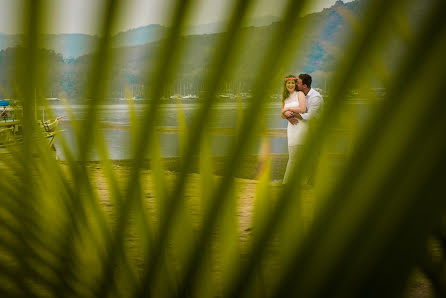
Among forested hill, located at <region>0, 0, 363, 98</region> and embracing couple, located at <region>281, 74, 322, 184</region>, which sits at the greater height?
forested hill, located at <region>0, 0, 363, 98</region>

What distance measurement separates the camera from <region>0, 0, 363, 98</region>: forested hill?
1.04ft

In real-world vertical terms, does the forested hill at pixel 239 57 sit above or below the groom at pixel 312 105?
above

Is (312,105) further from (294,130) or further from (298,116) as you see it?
(294,130)

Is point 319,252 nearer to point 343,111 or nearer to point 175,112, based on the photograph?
point 343,111

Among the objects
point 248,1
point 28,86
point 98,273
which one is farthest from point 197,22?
point 98,273

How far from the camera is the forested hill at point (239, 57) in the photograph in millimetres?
316

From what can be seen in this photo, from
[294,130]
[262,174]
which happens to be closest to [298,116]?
[262,174]

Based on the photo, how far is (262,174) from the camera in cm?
54

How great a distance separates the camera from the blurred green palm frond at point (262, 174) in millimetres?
263

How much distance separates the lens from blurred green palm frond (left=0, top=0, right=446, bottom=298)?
10.4 inches

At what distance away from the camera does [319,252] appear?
307 millimetres

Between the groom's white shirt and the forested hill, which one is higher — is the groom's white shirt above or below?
below

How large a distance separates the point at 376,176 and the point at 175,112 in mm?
270

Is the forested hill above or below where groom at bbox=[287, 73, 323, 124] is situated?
above
